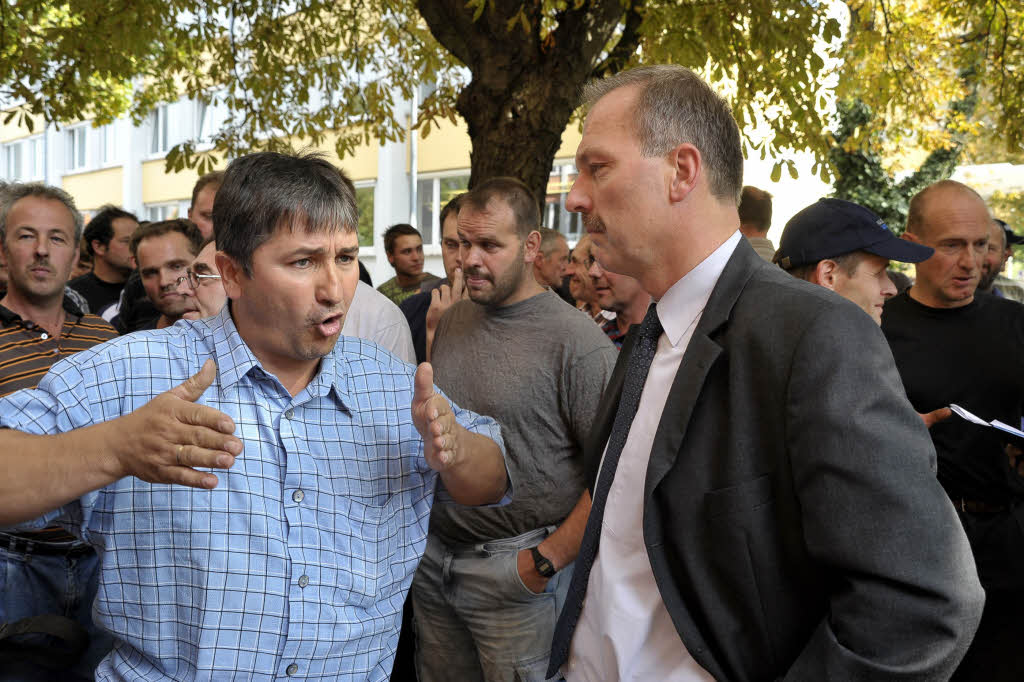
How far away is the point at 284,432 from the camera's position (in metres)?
2.04

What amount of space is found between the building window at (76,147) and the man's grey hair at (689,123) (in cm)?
3397

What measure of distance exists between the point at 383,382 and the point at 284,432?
348 mm

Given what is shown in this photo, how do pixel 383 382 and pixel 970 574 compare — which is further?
pixel 383 382

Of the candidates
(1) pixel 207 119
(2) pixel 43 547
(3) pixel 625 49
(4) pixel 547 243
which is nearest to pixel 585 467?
(2) pixel 43 547

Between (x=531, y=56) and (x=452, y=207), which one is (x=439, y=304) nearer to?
(x=452, y=207)

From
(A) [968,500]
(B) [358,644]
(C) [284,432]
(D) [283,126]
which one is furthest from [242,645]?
(D) [283,126]

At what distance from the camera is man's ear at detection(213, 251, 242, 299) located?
6.93 ft

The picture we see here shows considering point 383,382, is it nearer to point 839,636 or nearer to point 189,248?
point 839,636

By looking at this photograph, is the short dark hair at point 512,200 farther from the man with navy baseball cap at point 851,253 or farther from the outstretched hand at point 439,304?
the man with navy baseball cap at point 851,253

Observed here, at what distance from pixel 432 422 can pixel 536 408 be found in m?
1.61

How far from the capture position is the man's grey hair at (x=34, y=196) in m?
3.91

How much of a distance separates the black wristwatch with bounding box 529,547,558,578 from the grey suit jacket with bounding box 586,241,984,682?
0.89 meters

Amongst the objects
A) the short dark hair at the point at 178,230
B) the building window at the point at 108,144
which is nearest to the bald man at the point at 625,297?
the short dark hair at the point at 178,230

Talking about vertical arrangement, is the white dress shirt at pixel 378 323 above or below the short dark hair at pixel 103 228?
below
